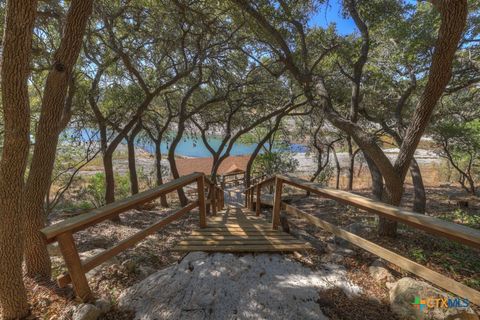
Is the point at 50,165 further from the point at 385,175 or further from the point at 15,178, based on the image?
the point at 385,175

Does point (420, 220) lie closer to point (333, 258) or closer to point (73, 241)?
point (333, 258)

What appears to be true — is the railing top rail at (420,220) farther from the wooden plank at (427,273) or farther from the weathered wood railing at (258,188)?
the weathered wood railing at (258,188)

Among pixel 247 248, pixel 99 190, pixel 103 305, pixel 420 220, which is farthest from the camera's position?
pixel 99 190

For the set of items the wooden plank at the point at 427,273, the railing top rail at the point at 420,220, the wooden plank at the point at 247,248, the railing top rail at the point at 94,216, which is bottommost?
the wooden plank at the point at 247,248

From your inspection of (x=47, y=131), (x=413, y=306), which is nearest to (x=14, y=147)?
(x=47, y=131)

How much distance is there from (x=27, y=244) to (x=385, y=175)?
4487 mm

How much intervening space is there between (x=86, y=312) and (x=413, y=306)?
8.66 ft

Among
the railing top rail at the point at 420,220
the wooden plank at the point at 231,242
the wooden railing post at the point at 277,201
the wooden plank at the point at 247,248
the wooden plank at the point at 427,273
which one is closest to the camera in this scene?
the railing top rail at the point at 420,220

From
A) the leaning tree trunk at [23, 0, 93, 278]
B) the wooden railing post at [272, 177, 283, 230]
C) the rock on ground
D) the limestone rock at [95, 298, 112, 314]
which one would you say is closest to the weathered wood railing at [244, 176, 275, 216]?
the wooden railing post at [272, 177, 283, 230]

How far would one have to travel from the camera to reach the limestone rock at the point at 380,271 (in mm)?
2498

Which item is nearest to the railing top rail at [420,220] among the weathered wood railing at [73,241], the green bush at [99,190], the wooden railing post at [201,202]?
the wooden railing post at [201,202]

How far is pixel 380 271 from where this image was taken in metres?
2.59

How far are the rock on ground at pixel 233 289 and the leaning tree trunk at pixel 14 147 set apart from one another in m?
0.88

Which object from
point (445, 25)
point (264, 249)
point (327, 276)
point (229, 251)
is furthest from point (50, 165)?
point (445, 25)
